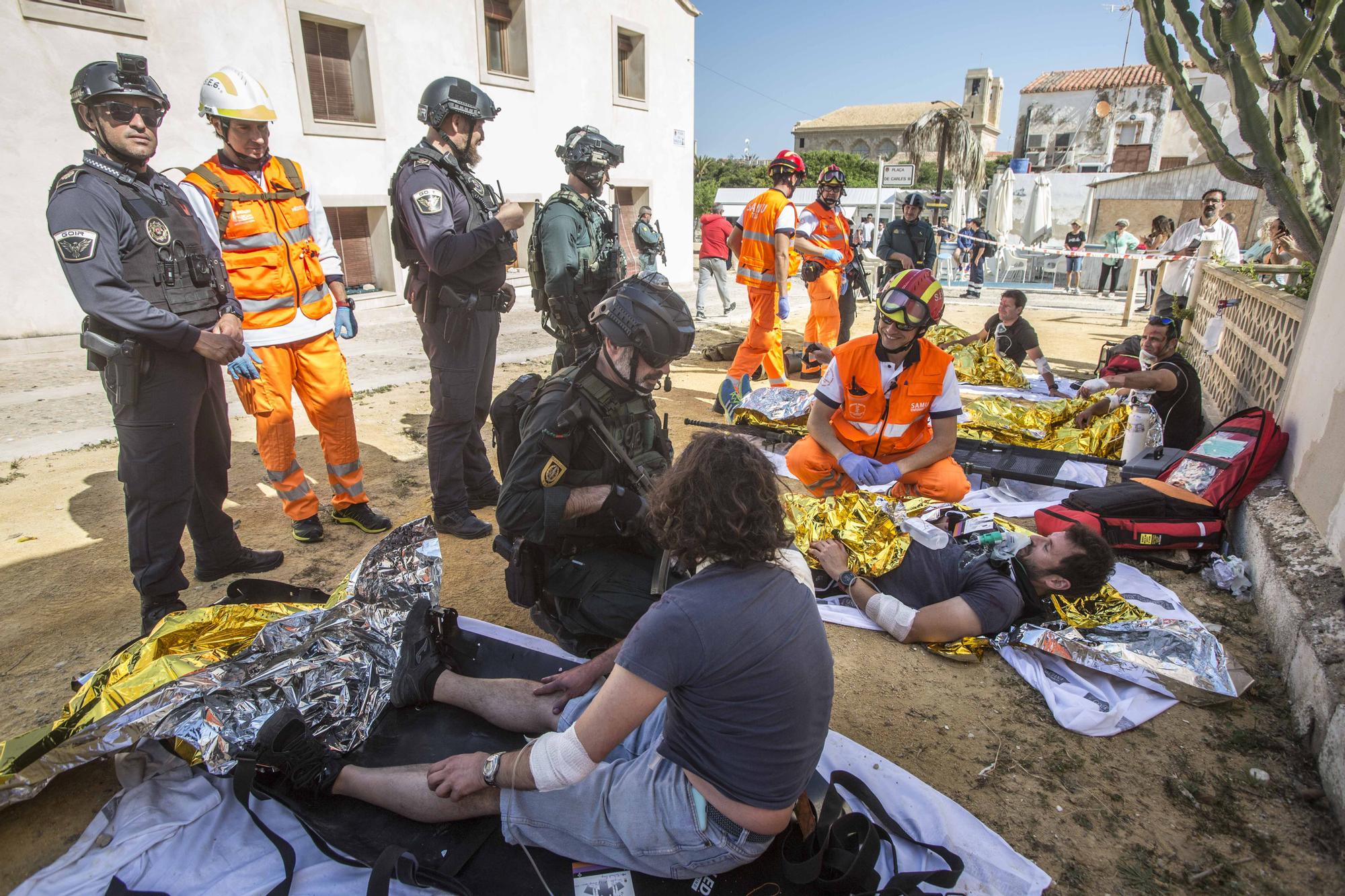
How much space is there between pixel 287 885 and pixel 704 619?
132 cm

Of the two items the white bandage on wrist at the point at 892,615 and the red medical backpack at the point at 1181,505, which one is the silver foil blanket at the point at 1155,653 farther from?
the red medical backpack at the point at 1181,505

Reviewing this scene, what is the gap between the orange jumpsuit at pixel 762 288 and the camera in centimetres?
610

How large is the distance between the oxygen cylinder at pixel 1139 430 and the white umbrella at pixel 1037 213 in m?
14.8

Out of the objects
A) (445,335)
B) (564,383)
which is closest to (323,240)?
(445,335)

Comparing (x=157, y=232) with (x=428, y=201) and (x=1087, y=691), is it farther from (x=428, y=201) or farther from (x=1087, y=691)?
(x=1087, y=691)

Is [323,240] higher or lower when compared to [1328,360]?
higher

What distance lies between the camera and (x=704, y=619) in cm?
150

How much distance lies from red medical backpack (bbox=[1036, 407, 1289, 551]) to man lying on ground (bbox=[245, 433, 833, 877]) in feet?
8.64

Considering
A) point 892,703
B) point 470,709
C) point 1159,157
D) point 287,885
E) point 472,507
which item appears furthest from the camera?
point 1159,157

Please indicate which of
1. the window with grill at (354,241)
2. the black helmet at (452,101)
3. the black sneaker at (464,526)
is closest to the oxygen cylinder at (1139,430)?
the black sneaker at (464,526)

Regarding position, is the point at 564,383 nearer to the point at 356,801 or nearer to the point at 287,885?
the point at 356,801

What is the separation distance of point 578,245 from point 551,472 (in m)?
2.16

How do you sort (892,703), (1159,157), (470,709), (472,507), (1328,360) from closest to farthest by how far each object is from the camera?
(470,709) < (892,703) < (1328,360) < (472,507) < (1159,157)

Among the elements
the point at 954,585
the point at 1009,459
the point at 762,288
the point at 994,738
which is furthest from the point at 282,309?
the point at 1009,459
